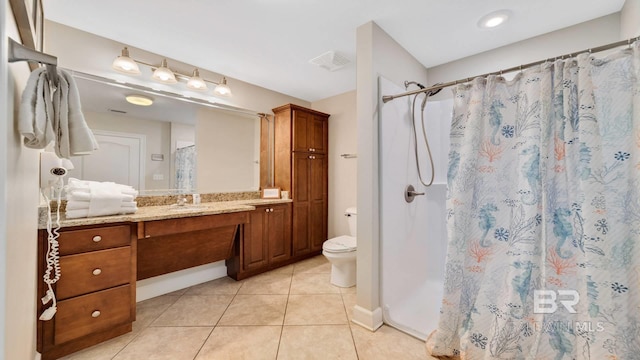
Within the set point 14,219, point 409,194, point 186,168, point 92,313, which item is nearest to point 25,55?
point 14,219

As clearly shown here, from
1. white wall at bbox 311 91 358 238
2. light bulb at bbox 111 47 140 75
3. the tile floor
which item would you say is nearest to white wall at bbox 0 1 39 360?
the tile floor

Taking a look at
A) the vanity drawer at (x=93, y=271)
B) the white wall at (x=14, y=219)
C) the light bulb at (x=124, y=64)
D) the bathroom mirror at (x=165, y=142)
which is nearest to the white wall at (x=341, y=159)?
the bathroom mirror at (x=165, y=142)

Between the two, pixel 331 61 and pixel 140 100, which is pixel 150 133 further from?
pixel 331 61

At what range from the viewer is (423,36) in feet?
6.37

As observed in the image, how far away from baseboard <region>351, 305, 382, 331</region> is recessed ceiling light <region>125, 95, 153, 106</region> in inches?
101

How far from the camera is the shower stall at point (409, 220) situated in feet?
5.86

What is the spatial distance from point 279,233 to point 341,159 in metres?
1.32

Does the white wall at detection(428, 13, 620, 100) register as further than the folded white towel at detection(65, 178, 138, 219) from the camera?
Yes

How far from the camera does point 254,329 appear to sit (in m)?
1.68

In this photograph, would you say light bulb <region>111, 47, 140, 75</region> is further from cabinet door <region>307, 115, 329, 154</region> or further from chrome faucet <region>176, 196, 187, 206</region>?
cabinet door <region>307, 115, 329, 154</region>

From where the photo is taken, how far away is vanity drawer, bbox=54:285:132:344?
4.52ft

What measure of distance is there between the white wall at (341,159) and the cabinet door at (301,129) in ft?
1.34

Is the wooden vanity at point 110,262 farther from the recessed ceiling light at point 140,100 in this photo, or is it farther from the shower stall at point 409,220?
the shower stall at point 409,220

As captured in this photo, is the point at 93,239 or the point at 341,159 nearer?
the point at 93,239
